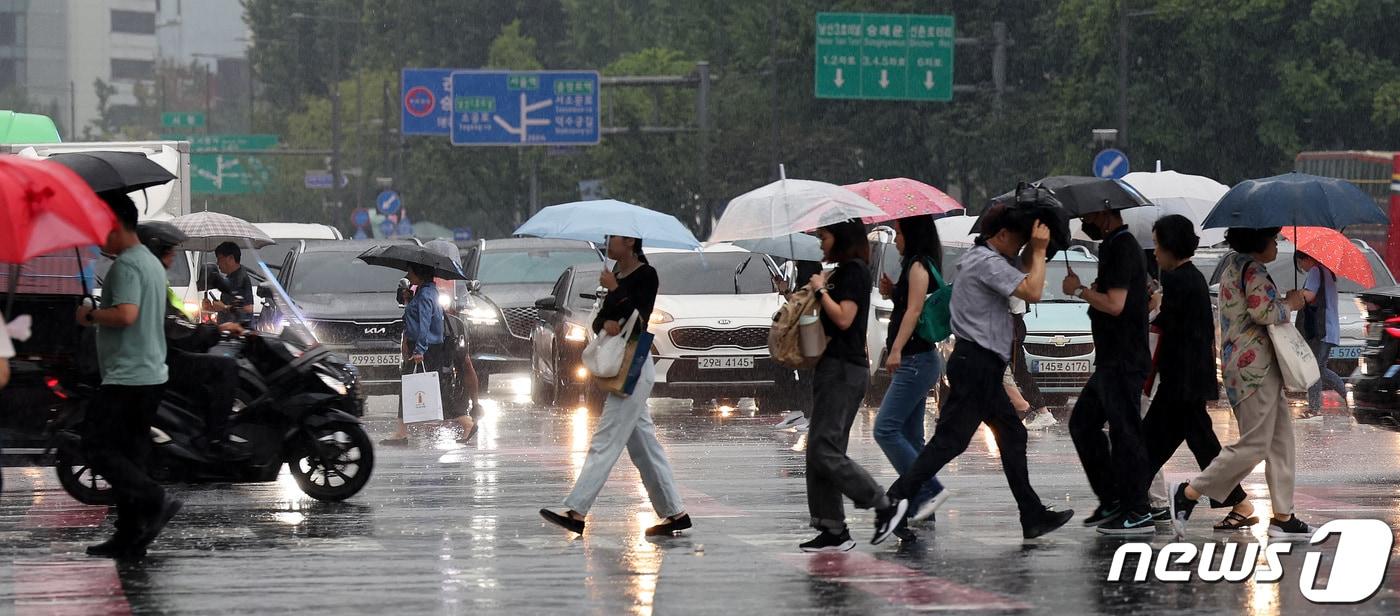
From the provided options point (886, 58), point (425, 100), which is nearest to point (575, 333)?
point (886, 58)

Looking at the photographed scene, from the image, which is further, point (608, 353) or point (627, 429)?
point (627, 429)

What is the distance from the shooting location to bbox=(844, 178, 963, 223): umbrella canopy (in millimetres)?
11320

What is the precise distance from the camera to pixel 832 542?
1048 cm

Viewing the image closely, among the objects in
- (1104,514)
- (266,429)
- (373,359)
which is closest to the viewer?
(1104,514)

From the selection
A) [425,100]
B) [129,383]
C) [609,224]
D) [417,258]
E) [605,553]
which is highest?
[425,100]

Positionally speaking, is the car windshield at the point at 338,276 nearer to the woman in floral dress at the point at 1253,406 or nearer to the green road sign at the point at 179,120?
the woman in floral dress at the point at 1253,406

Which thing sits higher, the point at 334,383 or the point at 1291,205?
the point at 1291,205

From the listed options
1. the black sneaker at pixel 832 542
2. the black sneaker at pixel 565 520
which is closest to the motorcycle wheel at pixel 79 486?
the black sneaker at pixel 565 520

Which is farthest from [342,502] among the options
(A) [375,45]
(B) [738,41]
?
(A) [375,45]

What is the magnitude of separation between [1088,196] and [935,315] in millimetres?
995

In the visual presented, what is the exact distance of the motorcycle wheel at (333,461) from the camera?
12930mm

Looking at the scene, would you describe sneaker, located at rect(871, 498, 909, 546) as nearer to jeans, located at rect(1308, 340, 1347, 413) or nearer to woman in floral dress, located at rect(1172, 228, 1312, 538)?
woman in floral dress, located at rect(1172, 228, 1312, 538)

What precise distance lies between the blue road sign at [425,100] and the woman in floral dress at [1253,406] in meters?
51.6

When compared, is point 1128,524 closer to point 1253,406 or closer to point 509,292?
point 1253,406
